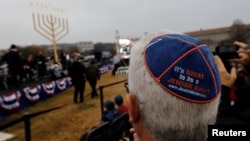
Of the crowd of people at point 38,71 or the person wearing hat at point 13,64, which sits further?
the person wearing hat at point 13,64

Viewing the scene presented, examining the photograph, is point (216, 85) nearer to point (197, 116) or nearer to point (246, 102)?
point (197, 116)

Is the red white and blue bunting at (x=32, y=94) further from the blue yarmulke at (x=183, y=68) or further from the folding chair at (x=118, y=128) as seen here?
the blue yarmulke at (x=183, y=68)

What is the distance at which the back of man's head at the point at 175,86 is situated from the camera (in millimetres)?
770

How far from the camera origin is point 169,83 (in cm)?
76

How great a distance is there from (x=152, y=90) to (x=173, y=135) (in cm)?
15

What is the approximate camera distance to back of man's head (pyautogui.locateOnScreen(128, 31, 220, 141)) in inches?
30.3

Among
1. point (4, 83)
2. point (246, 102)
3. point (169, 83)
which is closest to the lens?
point (169, 83)

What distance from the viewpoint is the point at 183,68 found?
2.52 ft

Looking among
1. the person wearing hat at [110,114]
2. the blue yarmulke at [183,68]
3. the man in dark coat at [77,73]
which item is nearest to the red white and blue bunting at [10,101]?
the man in dark coat at [77,73]

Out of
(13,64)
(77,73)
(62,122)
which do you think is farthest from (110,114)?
(13,64)

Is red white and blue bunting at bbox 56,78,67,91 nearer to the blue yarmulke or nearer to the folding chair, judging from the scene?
the folding chair

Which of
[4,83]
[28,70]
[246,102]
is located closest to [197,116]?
[246,102]

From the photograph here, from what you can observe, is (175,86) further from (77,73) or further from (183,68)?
(77,73)

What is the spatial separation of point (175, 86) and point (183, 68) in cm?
5
